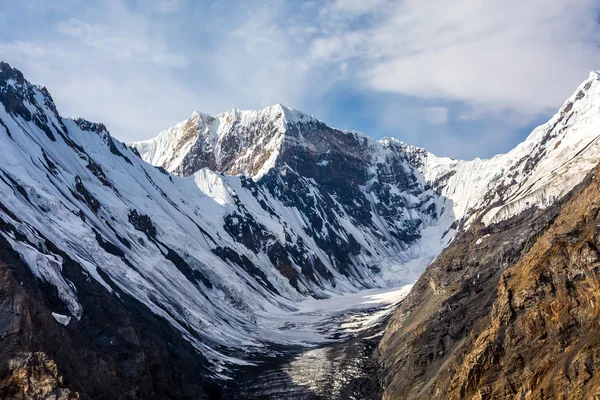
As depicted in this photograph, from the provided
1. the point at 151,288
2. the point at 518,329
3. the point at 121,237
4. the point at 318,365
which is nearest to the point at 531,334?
the point at 518,329

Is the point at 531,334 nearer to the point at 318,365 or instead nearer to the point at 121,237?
the point at 318,365

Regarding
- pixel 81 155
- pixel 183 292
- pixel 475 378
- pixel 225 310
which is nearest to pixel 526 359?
pixel 475 378

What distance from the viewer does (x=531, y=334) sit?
37594 mm

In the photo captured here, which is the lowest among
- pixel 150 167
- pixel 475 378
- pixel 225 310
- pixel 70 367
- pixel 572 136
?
pixel 70 367

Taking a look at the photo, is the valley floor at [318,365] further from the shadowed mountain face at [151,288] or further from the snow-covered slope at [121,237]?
the snow-covered slope at [121,237]

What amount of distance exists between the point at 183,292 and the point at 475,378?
275ft

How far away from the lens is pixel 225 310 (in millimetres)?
128500

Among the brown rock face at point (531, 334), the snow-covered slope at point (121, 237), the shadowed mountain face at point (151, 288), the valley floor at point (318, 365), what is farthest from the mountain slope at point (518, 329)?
the snow-covered slope at point (121, 237)

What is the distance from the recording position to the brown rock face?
33.3 meters

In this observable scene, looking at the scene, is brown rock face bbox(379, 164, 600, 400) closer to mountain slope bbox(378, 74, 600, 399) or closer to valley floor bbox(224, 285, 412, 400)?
mountain slope bbox(378, 74, 600, 399)

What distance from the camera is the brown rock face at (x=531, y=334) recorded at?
1312 inches

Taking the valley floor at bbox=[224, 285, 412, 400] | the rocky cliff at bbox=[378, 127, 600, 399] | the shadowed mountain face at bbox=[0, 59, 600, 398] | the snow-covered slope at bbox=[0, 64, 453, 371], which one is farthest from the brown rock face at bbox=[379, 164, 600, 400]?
the snow-covered slope at bbox=[0, 64, 453, 371]

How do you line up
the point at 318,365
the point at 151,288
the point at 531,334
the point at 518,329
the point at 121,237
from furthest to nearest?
1. the point at 121,237
2. the point at 151,288
3. the point at 318,365
4. the point at 518,329
5. the point at 531,334

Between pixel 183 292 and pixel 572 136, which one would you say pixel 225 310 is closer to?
pixel 183 292
